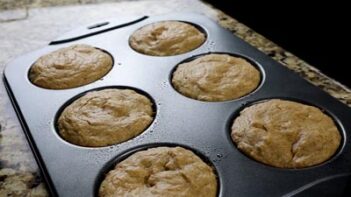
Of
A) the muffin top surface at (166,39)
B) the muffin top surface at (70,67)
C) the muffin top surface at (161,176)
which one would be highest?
the muffin top surface at (166,39)

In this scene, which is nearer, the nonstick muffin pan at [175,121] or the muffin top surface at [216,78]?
the nonstick muffin pan at [175,121]

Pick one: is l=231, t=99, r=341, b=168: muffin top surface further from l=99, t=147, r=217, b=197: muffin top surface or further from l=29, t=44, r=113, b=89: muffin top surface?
l=29, t=44, r=113, b=89: muffin top surface

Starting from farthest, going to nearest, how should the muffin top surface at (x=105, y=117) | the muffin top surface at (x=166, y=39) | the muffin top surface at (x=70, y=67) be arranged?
the muffin top surface at (x=166, y=39)
the muffin top surface at (x=70, y=67)
the muffin top surface at (x=105, y=117)

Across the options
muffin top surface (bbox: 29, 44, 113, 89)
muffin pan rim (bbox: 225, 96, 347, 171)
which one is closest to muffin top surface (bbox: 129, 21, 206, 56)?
muffin top surface (bbox: 29, 44, 113, 89)

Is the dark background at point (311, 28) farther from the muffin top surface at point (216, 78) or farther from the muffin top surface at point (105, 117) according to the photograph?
the muffin top surface at point (105, 117)

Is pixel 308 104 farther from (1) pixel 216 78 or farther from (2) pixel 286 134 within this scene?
(1) pixel 216 78

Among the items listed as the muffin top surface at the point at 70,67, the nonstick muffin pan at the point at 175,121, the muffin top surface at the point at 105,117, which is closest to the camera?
the nonstick muffin pan at the point at 175,121

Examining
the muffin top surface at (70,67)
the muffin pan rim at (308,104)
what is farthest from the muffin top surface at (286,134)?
the muffin top surface at (70,67)
